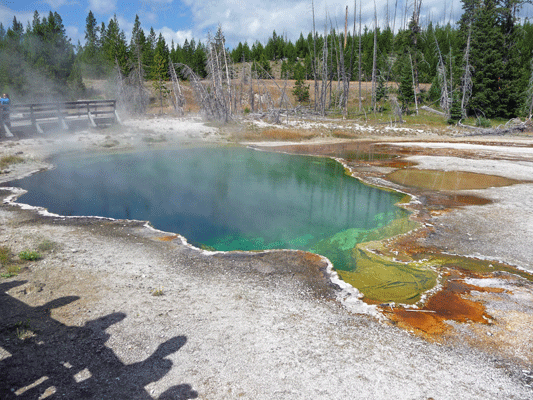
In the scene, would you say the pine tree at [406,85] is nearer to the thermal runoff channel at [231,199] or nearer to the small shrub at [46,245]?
the thermal runoff channel at [231,199]

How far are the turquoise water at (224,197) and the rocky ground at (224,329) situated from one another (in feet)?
6.73

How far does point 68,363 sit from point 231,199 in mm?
10338

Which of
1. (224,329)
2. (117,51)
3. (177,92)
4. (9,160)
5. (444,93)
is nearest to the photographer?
(224,329)

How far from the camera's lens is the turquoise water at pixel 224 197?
11.5 m

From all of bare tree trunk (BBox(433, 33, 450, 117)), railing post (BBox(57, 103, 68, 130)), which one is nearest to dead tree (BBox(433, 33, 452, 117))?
bare tree trunk (BBox(433, 33, 450, 117))

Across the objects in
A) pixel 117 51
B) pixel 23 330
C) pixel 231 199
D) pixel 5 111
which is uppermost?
pixel 117 51

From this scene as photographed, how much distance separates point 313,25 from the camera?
40.5m

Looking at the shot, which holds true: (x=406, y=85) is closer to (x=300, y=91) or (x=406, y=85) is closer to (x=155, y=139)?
(x=300, y=91)

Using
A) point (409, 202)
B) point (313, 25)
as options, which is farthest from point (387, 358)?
point (313, 25)

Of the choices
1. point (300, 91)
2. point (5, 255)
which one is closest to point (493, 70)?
point (300, 91)

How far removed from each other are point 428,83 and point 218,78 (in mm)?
36660

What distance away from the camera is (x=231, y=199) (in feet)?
49.1

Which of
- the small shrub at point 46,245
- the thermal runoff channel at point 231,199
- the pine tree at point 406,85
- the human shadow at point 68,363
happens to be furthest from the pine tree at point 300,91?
the human shadow at point 68,363

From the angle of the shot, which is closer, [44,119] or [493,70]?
[44,119]
